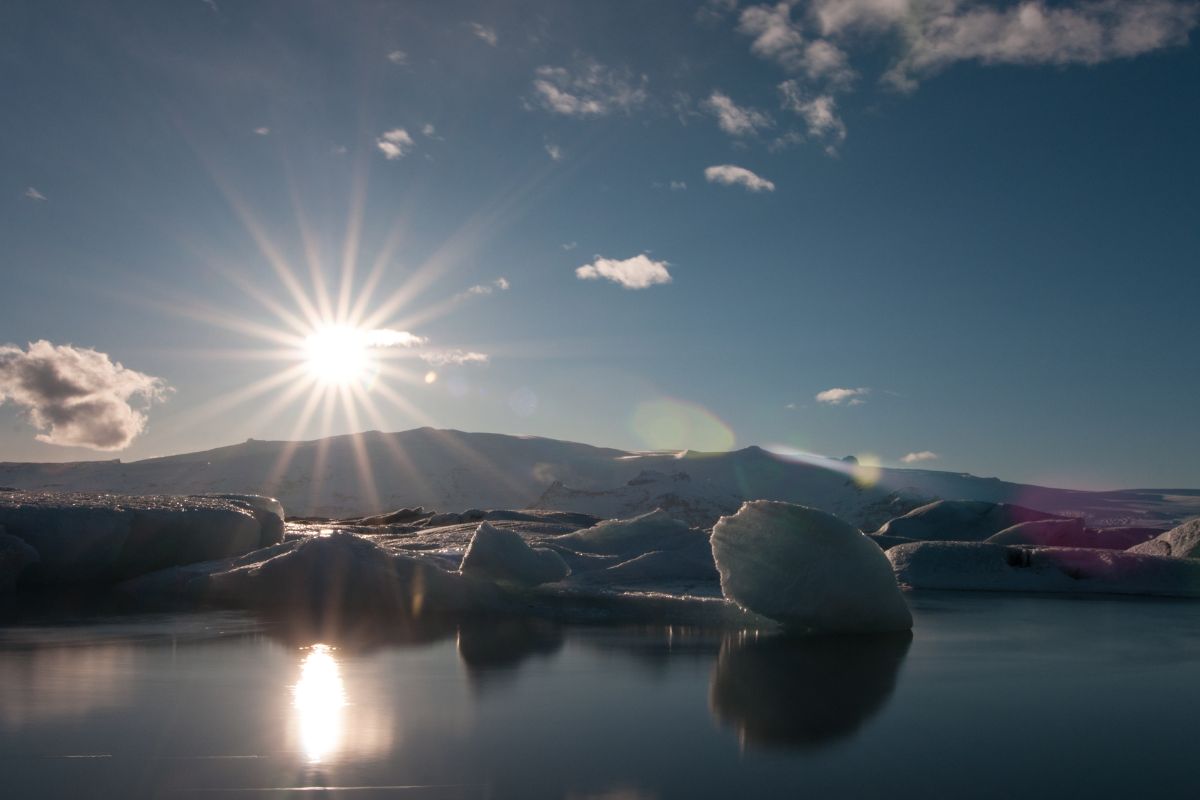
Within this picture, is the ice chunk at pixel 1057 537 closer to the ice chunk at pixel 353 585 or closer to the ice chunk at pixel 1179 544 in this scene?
the ice chunk at pixel 1179 544

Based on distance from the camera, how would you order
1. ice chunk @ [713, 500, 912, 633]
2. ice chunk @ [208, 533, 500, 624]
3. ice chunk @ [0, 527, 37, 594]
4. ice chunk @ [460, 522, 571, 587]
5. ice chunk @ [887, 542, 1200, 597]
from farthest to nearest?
ice chunk @ [887, 542, 1200, 597] < ice chunk @ [0, 527, 37, 594] < ice chunk @ [460, 522, 571, 587] < ice chunk @ [208, 533, 500, 624] < ice chunk @ [713, 500, 912, 633]

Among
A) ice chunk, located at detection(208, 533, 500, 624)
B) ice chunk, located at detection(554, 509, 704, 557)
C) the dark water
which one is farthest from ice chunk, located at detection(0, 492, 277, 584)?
ice chunk, located at detection(554, 509, 704, 557)

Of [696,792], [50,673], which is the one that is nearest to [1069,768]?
[696,792]

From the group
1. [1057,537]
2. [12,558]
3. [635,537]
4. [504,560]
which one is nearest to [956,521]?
[1057,537]

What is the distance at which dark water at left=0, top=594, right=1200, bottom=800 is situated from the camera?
295 centimetres

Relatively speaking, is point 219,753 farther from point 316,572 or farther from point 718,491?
point 718,491

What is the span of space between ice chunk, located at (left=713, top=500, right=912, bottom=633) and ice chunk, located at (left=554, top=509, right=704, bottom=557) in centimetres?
432

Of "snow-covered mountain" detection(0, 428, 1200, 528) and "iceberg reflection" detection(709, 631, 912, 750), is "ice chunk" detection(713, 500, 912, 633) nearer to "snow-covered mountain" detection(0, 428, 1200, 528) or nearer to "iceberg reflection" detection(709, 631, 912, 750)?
"iceberg reflection" detection(709, 631, 912, 750)

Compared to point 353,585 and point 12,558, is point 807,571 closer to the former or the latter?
point 353,585

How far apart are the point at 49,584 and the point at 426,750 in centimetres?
738

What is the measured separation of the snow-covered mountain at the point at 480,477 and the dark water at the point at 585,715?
2911 cm

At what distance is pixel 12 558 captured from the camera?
8156 millimetres

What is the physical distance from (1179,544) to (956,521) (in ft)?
15.8

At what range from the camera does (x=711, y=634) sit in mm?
6398
